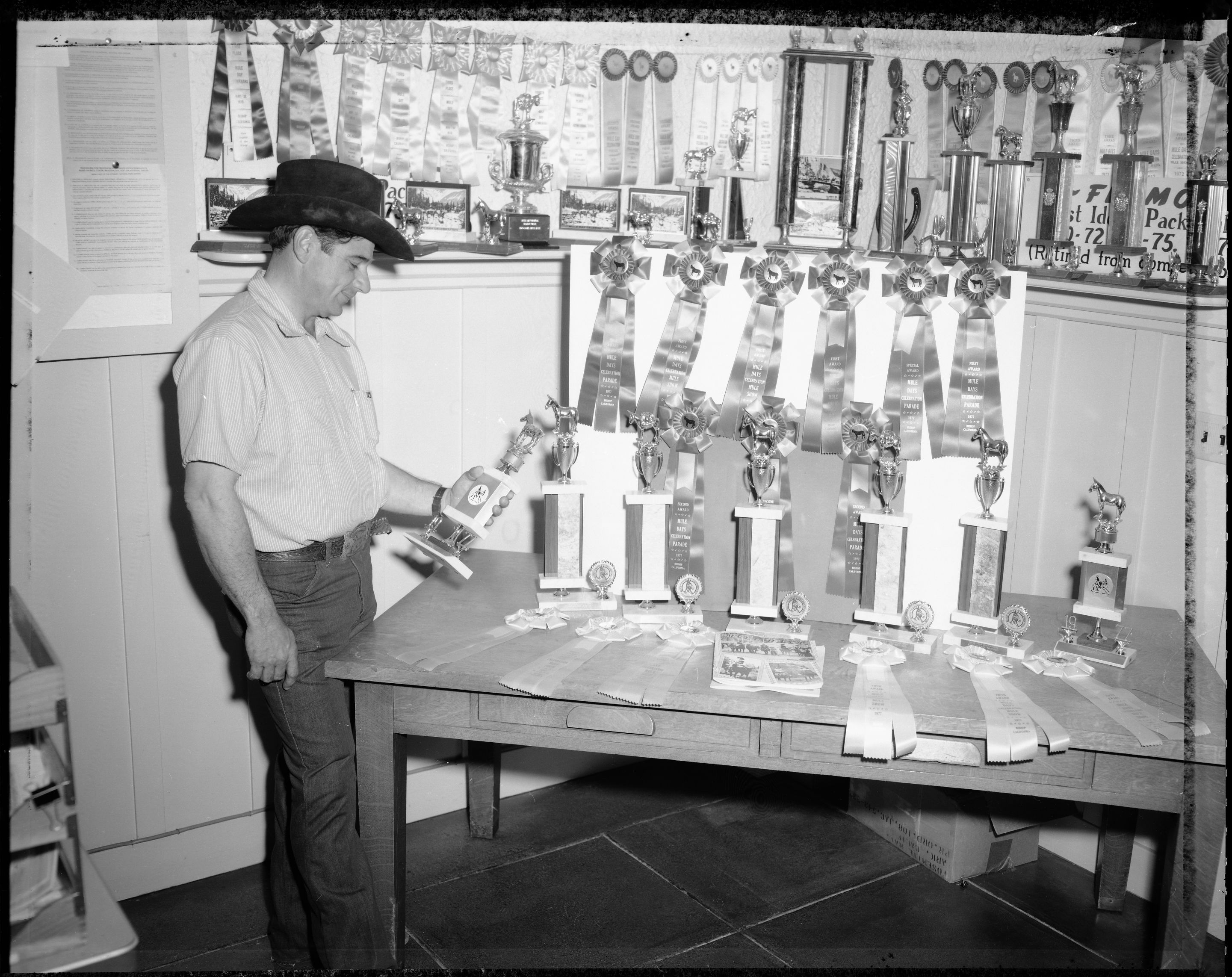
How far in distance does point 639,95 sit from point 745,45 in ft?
1.02

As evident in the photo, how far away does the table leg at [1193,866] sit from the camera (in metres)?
2.01

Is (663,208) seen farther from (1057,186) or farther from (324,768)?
(324,768)

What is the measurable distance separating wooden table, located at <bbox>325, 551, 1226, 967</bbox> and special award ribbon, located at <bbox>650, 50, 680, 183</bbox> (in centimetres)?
131

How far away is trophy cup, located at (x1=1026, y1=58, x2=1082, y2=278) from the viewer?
270 centimetres

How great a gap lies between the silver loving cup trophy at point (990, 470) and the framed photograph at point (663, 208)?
3.54 ft

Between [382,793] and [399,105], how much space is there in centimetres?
172

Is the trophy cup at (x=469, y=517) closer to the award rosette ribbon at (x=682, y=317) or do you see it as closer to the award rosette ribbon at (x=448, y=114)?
the award rosette ribbon at (x=682, y=317)

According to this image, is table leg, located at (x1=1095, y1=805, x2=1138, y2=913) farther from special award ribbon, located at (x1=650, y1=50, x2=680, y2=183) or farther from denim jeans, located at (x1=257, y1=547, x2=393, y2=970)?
special award ribbon, located at (x1=650, y1=50, x2=680, y2=183)

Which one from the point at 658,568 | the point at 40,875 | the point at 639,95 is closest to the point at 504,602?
the point at 658,568

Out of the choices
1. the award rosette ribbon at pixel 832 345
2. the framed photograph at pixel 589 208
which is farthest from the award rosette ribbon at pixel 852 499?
the framed photograph at pixel 589 208

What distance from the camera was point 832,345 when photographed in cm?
246

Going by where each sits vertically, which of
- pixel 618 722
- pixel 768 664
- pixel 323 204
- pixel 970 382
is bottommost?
pixel 618 722

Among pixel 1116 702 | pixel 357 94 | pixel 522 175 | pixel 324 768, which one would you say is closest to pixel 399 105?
pixel 357 94

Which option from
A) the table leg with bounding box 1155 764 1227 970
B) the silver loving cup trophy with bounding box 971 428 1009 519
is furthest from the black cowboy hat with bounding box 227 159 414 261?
the table leg with bounding box 1155 764 1227 970
